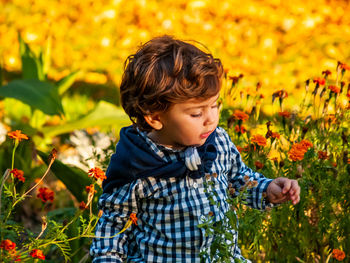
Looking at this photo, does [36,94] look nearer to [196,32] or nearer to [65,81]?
[65,81]

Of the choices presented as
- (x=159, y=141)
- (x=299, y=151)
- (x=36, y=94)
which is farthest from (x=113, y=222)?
(x=36, y=94)

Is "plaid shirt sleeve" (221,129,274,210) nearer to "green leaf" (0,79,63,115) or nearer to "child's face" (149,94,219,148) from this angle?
"child's face" (149,94,219,148)

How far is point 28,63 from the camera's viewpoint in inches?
142

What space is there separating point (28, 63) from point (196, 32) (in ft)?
7.71

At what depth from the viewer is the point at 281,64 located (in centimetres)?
511

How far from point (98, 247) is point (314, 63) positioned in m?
3.69

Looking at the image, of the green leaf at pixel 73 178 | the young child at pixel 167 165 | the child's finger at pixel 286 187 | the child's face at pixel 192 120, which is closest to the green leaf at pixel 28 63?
the green leaf at pixel 73 178

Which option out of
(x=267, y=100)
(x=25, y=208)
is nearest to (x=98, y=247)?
(x=25, y=208)

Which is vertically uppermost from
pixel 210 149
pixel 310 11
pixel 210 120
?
pixel 210 120

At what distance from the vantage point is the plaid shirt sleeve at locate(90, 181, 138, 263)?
181cm

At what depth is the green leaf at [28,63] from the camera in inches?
141

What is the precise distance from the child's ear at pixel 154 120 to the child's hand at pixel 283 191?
413 mm

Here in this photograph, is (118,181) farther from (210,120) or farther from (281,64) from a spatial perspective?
(281,64)

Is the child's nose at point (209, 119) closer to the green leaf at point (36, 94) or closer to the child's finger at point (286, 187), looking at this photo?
the child's finger at point (286, 187)
